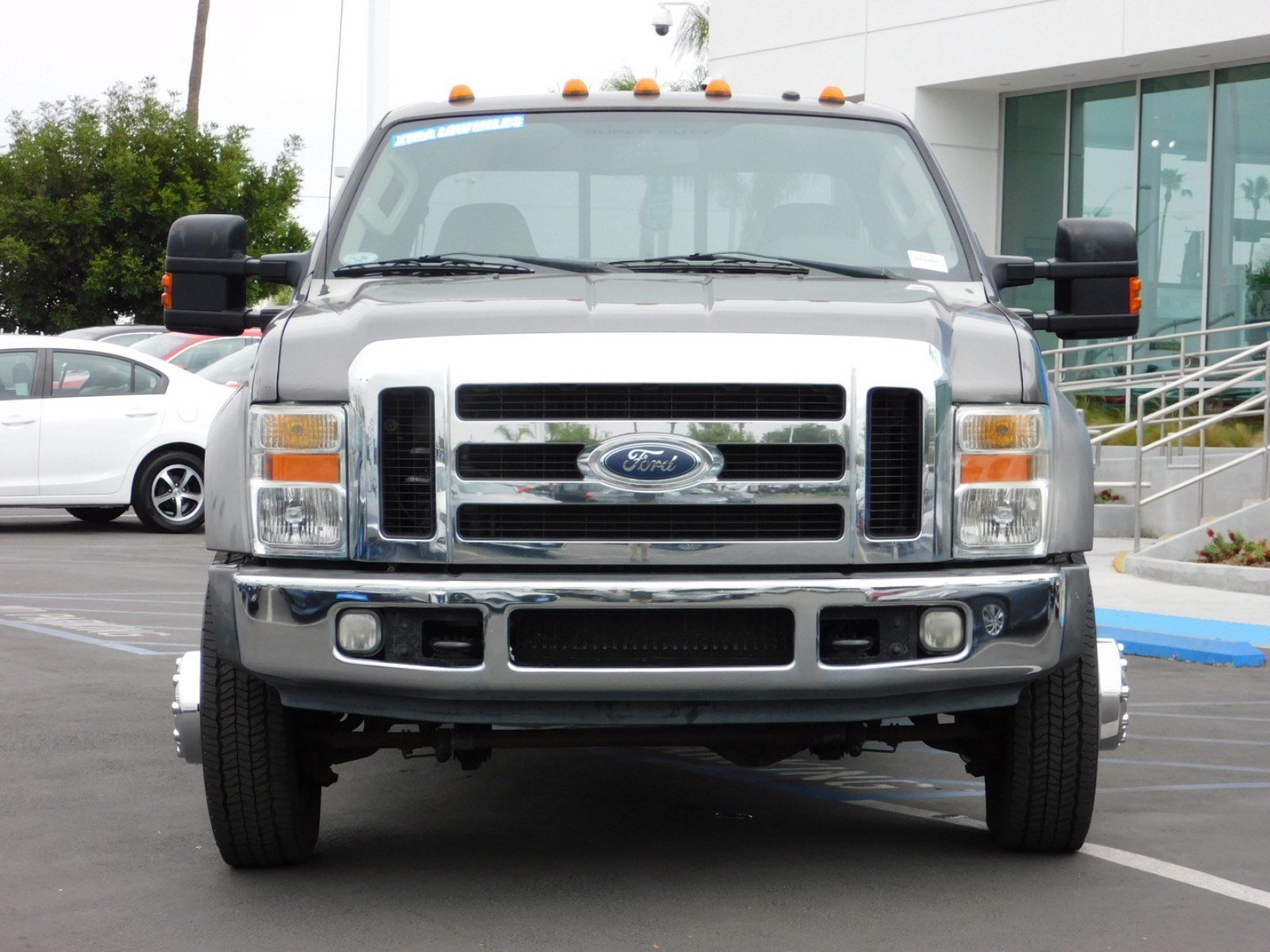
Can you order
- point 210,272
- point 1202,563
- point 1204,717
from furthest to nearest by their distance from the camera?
1. point 1202,563
2. point 1204,717
3. point 210,272

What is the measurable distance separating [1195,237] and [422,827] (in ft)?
54.0

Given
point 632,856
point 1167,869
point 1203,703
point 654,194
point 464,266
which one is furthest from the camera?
point 1203,703

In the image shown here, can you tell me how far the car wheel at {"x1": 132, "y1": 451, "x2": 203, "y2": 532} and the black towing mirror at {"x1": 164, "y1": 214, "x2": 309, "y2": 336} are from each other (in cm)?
980

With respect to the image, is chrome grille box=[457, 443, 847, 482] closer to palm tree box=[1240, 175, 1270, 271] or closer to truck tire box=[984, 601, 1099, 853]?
truck tire box=[984, 601, 1099, 853]

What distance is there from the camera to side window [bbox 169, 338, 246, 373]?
60.6ft

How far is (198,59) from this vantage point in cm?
4247

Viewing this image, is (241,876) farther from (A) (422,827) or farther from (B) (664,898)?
(B) (664,898)

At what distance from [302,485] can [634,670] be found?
2.93 feet

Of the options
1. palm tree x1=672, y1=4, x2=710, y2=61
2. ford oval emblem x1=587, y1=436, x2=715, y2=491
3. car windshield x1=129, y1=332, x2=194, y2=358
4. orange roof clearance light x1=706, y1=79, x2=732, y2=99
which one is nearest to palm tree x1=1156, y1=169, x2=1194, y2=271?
car windshield x1=129, y1=332, x2=194, y2=358

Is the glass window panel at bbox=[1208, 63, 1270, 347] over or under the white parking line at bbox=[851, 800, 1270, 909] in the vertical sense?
over

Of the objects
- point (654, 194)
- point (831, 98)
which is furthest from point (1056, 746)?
point (831, 98)

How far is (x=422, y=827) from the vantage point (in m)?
5.28

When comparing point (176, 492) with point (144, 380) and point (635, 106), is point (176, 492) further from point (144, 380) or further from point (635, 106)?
point (635, 106)

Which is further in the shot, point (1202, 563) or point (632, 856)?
point (1202, 563)
